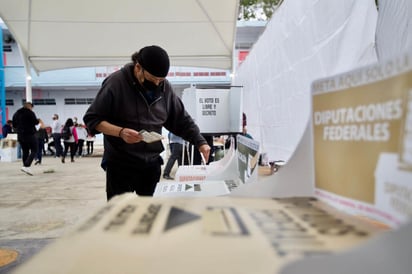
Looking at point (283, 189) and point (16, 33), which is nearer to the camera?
point (283, 189)

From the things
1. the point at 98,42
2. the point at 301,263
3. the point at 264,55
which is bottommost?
the point at 301,263

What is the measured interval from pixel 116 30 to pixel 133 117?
460cm

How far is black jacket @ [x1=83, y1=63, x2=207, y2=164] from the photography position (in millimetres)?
1734

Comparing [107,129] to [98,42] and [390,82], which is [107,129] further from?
[98,42]

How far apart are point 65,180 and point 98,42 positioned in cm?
250

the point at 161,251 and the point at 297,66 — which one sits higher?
the point at 297,66

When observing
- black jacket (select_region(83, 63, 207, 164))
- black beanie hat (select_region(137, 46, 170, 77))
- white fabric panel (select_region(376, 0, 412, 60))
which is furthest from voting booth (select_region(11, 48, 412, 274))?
black jacket (select_region(83, 63, 207, 164))

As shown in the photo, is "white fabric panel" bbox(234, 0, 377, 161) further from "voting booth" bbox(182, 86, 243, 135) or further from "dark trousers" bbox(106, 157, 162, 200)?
"dark trousers" bbox(106, 157, 162, 200)

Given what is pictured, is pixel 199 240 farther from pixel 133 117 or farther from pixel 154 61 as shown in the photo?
pixel 133 117

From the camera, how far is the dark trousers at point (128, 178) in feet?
5.99

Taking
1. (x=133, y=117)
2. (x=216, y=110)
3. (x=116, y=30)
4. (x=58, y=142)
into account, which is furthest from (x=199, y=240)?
(x=58, y=142)

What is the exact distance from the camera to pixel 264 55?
13.6 ft

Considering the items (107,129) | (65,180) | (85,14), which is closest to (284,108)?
(107,129)

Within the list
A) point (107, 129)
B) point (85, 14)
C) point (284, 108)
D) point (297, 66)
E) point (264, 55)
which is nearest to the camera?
point (107, 129)
